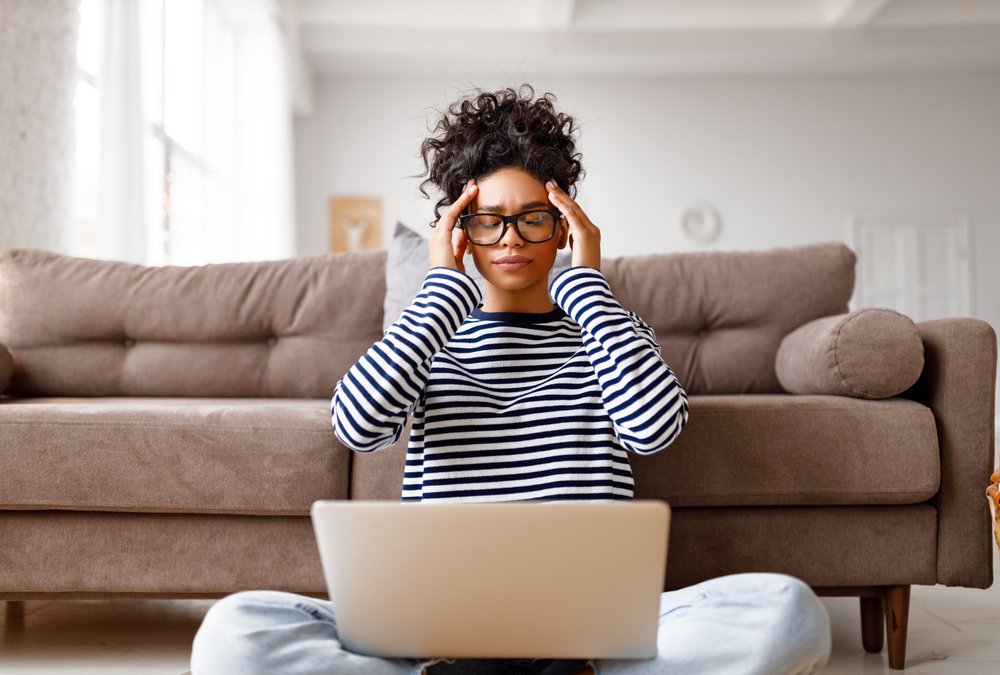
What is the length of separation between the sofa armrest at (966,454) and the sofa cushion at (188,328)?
128cm

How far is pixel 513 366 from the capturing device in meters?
1.32

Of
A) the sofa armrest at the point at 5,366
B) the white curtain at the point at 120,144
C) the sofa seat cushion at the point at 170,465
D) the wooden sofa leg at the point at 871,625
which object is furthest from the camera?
the white curtain at the point at 120,144

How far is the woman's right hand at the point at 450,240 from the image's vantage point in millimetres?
1291

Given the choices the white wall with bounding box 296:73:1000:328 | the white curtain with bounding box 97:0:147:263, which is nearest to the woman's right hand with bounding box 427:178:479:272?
the white curtain with bounding box 97:0:147:263

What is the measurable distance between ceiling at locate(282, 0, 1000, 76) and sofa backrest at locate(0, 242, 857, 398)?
4.66 metres

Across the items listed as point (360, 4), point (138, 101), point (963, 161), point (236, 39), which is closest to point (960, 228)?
point (963, 161)

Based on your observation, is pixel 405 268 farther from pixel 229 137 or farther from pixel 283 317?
pixel 229 137

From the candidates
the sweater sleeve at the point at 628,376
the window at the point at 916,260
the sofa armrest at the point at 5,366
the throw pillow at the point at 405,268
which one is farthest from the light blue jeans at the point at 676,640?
the window at the point at 916,260

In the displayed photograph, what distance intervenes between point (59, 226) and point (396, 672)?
2.81 metres

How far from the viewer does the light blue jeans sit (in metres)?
0.97

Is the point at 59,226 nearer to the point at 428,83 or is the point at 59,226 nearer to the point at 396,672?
the point at 396,672

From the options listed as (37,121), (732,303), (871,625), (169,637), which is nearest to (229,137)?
(37,121)

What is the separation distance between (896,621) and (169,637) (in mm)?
1339

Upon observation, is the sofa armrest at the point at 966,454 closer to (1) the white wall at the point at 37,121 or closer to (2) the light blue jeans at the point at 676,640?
(2) the light blue jeans at the point at 676,640
